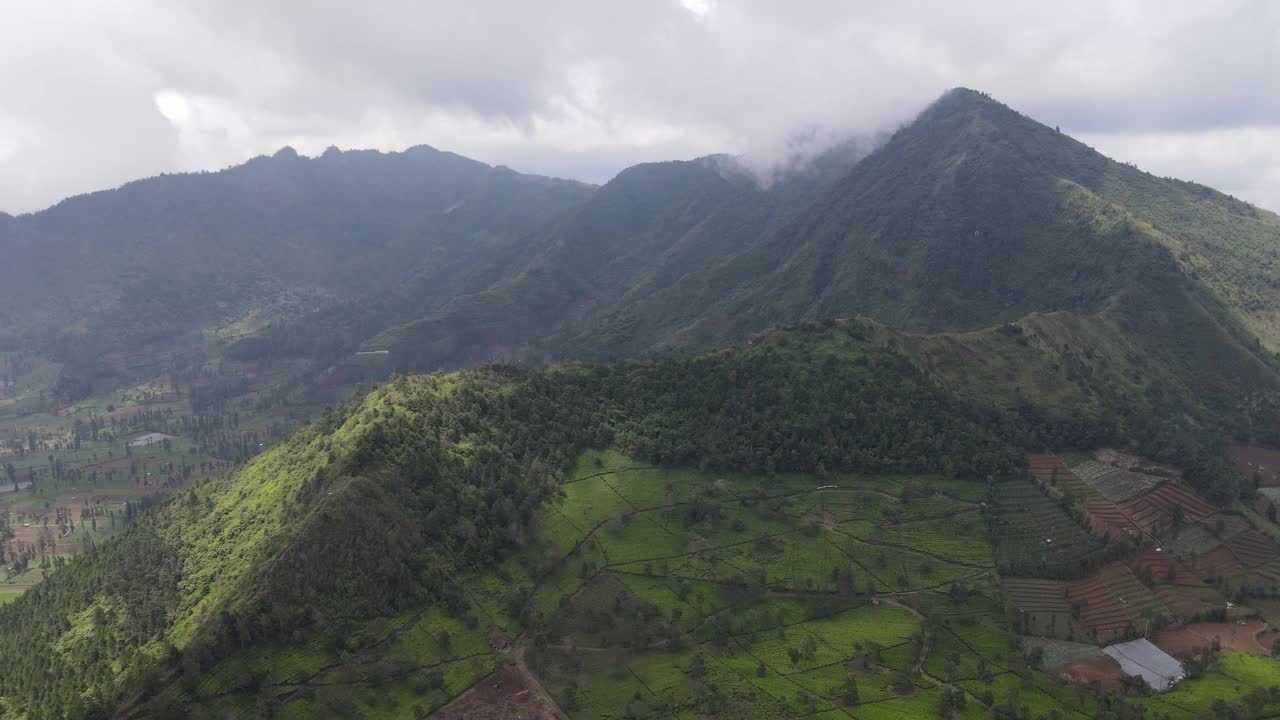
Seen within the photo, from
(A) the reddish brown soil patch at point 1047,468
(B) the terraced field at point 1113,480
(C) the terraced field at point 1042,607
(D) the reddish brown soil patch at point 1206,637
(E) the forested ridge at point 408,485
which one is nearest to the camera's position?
(E) the forested ridge at point 408,485

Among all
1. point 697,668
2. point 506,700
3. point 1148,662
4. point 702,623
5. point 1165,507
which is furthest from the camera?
point 1165,507

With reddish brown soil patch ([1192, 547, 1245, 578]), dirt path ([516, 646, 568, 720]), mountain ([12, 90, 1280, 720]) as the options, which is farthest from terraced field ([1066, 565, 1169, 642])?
dirt path ([516, 646, 568, 720])

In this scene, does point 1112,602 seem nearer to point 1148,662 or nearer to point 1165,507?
point 1148,662

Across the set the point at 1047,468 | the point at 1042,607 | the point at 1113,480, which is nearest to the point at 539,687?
the point at 1042,607

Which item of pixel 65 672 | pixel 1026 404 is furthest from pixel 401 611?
pixel 1026 404

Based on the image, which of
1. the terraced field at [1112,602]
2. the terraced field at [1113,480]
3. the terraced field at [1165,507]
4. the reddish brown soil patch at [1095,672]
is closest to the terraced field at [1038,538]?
the terraced field at [1112,602]

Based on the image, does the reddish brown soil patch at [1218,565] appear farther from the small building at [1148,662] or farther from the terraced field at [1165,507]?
the small building at [1148,662]

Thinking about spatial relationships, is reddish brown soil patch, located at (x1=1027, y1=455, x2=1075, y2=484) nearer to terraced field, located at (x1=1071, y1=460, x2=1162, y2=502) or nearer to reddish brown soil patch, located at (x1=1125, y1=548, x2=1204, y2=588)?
terraced field, located at (x1=1071, y1=460, x2=1162, y2=502)
